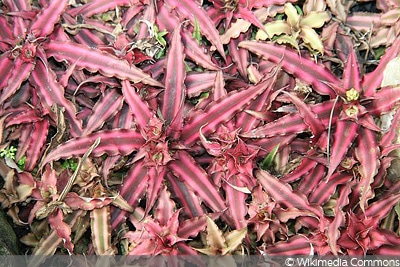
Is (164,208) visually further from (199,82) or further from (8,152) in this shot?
(8,152)

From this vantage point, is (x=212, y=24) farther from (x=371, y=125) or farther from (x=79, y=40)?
(x=371, y=125)

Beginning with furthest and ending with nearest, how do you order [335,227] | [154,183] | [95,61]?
1. [95,61]
2. [154,183]
3. [335,227]

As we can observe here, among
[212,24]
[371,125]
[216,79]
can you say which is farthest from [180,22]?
[371,125]

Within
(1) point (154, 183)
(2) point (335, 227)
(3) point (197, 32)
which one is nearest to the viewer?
(2) point (335, 227)

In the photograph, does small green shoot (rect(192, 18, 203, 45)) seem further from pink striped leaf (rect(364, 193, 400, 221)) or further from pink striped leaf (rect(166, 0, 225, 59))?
pink striped leaf (rect(364, 193, 400, 221))

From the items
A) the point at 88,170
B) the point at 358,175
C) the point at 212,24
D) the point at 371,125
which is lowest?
the point at 358,175

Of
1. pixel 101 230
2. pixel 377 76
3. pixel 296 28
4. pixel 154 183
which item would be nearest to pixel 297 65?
pixel 296 28
